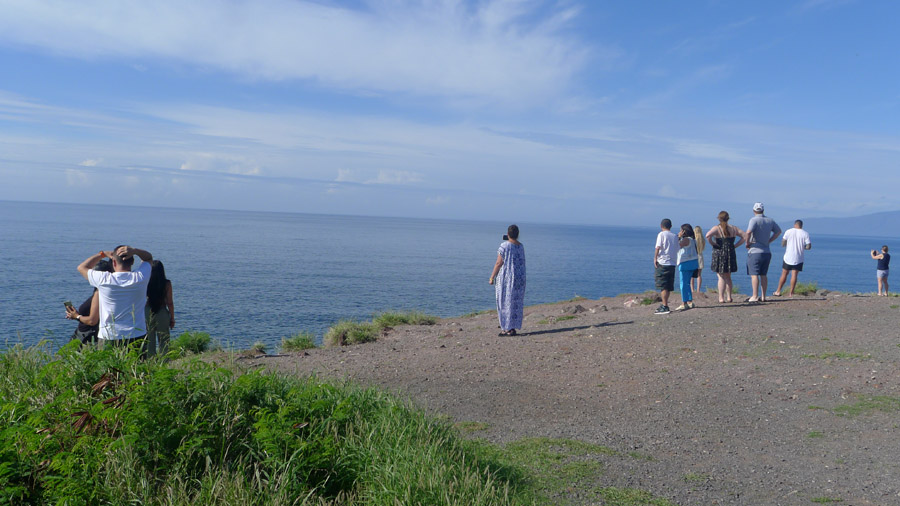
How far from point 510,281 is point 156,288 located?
249 inches

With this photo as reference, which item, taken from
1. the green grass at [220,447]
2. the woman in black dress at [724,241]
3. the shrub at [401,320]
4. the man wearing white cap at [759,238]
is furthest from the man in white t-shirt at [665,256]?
the green grass at [220,447]

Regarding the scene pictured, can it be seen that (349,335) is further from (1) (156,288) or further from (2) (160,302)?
(1) (156,288)

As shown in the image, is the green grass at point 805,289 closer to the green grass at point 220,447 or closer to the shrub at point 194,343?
the green grass at point 220,447

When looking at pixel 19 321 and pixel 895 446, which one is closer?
pixel 895 446

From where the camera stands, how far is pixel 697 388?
840 centimetres

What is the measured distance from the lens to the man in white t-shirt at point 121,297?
21.9ft

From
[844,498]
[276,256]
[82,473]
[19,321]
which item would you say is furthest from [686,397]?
[276,256]

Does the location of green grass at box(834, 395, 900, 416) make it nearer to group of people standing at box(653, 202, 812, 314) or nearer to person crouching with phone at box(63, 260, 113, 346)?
group of people standing at box(653, 202, 812, 314)

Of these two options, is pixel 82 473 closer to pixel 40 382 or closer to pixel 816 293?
pixel 40 382

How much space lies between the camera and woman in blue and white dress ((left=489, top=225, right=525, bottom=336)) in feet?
40.0

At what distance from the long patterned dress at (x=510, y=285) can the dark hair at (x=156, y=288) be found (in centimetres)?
602

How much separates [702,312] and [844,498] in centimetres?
894

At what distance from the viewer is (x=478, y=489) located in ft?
13.2

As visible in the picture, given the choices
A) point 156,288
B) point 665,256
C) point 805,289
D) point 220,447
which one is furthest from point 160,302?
point 805,289
